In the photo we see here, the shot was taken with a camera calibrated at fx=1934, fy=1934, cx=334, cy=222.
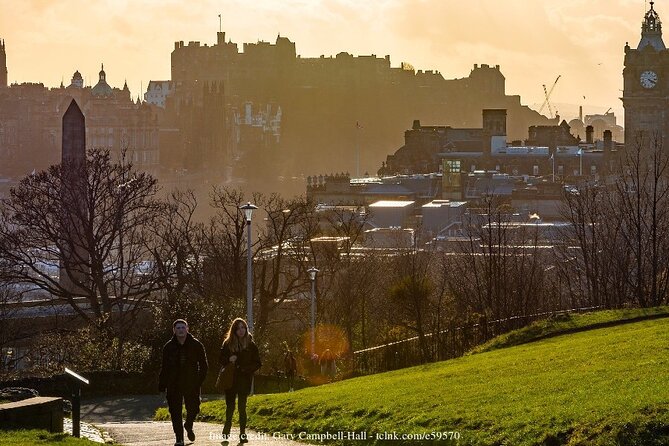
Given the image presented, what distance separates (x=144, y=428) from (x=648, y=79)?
131673mm

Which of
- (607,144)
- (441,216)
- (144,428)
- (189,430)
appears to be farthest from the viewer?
(607,144)

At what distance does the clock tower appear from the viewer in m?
147

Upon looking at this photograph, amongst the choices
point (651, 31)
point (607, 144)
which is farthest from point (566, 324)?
point (651, 31)

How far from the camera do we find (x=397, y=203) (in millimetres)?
106062

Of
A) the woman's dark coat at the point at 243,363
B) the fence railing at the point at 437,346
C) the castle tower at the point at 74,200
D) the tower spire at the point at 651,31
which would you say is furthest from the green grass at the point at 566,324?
the tower spire at the point at 651,31

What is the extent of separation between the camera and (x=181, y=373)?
16953 millimetres

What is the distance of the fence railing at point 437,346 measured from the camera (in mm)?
32469

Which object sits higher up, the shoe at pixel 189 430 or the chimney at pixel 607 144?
the chimney at pixel 607 144

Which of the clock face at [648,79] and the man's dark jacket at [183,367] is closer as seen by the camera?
the man's dark jacket at [183,367]

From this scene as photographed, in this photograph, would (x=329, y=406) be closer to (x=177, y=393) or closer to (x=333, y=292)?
(x=177, y=393)

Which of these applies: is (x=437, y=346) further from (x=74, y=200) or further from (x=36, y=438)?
(x=74, y=200)

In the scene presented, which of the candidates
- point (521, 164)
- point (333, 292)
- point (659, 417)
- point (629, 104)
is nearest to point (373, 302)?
point (333, 292)

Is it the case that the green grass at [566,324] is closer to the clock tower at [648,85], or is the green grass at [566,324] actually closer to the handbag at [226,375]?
the handbag at [226,375]

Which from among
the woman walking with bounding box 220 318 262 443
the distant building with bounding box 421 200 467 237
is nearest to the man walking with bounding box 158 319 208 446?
the woman walking with bounding box 220 318 262 443
